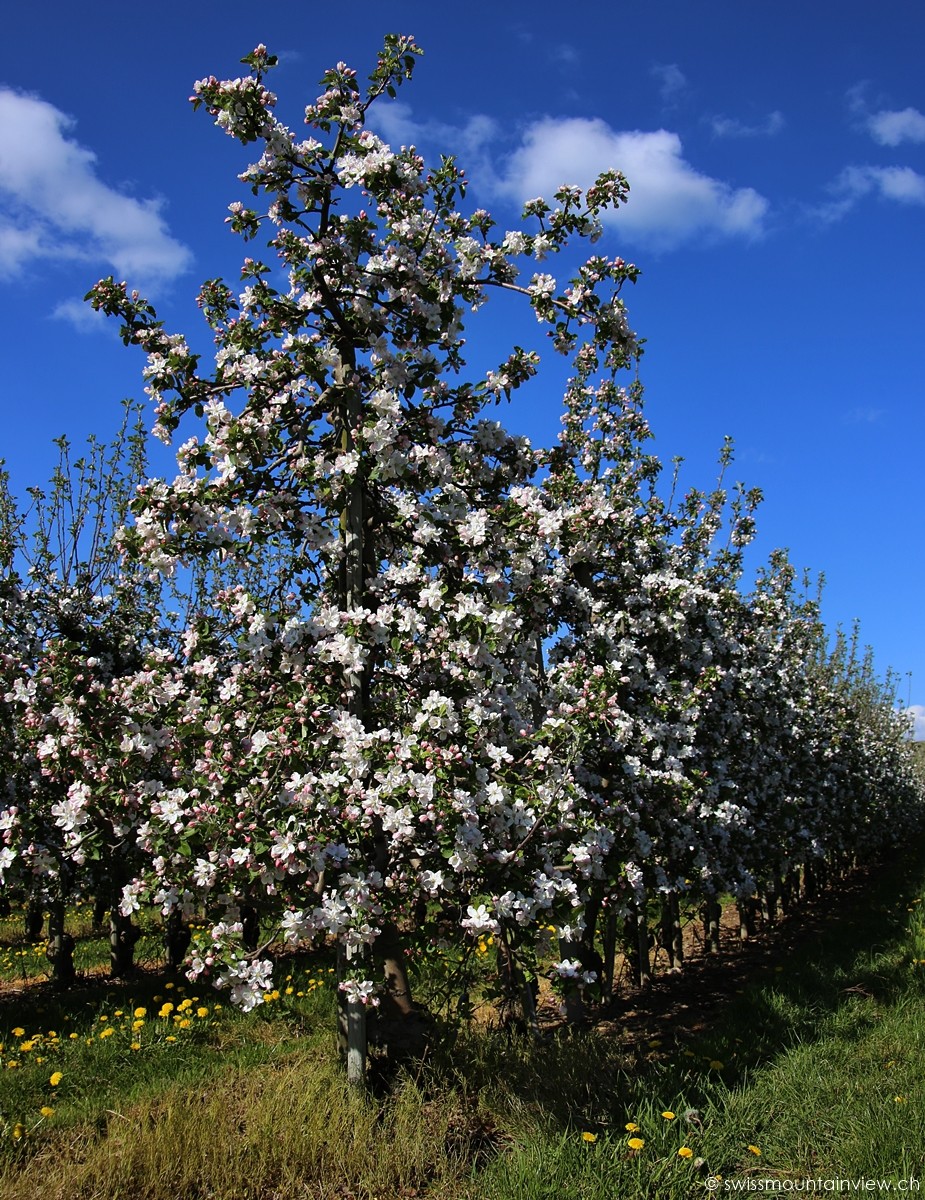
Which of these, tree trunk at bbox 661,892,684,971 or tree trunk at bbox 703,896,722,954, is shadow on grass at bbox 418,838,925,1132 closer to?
tree trunk at bbox 661,892,684,971

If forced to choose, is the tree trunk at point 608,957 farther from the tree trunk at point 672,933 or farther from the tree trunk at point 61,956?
the tree trunk at point 61,956

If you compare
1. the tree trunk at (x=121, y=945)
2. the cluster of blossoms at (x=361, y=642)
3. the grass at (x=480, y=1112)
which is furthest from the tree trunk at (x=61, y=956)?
the cluster of blossoms at (x=361, y=642)

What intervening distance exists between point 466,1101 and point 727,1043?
2.51 meters

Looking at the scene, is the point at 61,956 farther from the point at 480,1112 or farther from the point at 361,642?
the point at 361,642

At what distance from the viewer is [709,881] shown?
910 centimetres

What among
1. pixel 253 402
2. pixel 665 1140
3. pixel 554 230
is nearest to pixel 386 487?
pixel 253 402

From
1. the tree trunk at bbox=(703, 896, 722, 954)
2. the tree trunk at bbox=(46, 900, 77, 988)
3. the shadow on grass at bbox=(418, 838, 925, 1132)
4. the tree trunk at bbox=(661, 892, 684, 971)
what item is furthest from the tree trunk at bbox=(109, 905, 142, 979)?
the tree trunk at bbox=(703, 896, 722, 954)

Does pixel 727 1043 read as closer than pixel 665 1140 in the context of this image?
No

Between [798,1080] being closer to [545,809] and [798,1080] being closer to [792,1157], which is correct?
[792,1157]

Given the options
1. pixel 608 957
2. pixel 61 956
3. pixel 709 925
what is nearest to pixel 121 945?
pixel 61 956

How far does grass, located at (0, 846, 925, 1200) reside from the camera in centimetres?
442

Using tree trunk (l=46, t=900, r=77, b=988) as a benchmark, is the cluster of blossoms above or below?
above

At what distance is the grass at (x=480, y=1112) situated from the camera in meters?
4.42

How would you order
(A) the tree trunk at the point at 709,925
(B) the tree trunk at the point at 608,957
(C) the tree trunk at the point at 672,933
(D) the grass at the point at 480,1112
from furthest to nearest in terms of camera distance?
(A) the tree trunk at the point at 709,925 < (C) the tree trunk at the point at 672,933 < (B) the tree trunk at the point at 608,957 < (D) the grass at the point at 480,1112
